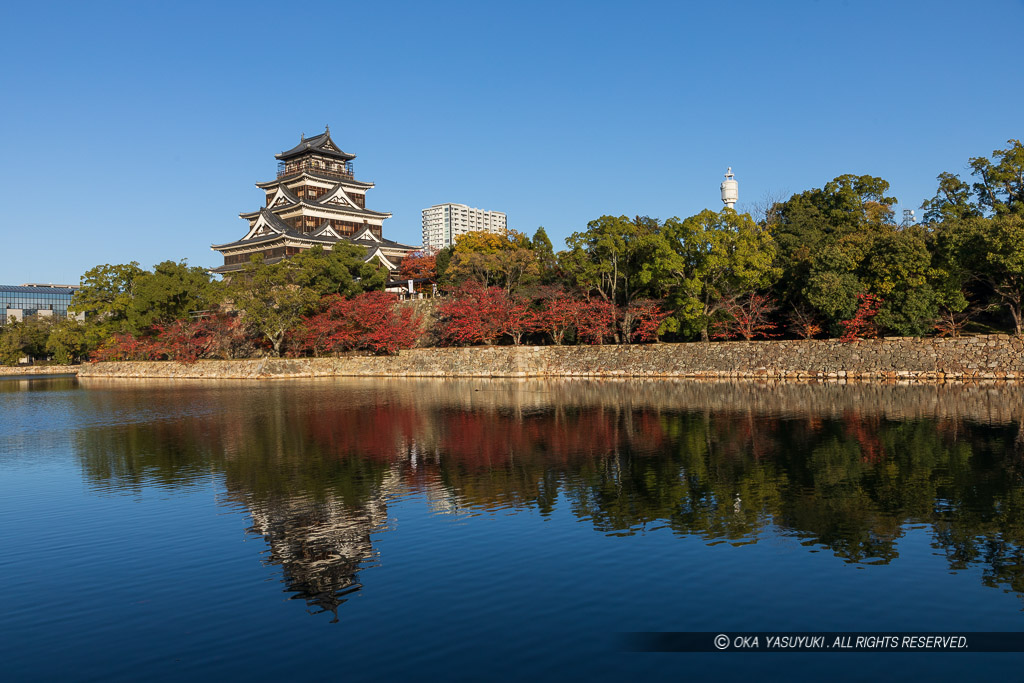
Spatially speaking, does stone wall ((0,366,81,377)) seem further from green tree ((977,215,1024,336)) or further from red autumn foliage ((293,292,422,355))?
green tree ((977,215,1024,336))

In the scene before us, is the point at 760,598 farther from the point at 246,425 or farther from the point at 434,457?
the point at 246,425

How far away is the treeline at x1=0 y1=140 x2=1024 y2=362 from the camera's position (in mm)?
34125

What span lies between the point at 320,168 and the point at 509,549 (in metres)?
69.2

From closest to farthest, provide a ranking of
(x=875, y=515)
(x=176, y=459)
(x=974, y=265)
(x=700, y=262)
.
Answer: (x=875, y=515), (x=176, y=459), (x=974, y=265), (x=700, y=262)

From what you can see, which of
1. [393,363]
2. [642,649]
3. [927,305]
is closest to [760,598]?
[642,649]

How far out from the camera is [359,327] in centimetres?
5297

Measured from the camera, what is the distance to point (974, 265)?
33094mm

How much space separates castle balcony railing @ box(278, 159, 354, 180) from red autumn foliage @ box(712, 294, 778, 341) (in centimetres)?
4729

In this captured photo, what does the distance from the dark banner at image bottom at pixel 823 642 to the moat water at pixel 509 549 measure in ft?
0.43

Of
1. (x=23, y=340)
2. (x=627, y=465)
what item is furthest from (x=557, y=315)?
Result: (x=23, y=340)

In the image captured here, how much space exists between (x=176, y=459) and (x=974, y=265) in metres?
35.0

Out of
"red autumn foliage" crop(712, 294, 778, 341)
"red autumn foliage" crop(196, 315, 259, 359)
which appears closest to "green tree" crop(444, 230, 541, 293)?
"red autumn foliage" crop(712, 294, 778, 341)

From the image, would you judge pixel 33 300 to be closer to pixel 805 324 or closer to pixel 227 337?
pixel 227 337

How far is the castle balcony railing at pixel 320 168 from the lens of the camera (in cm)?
7194
